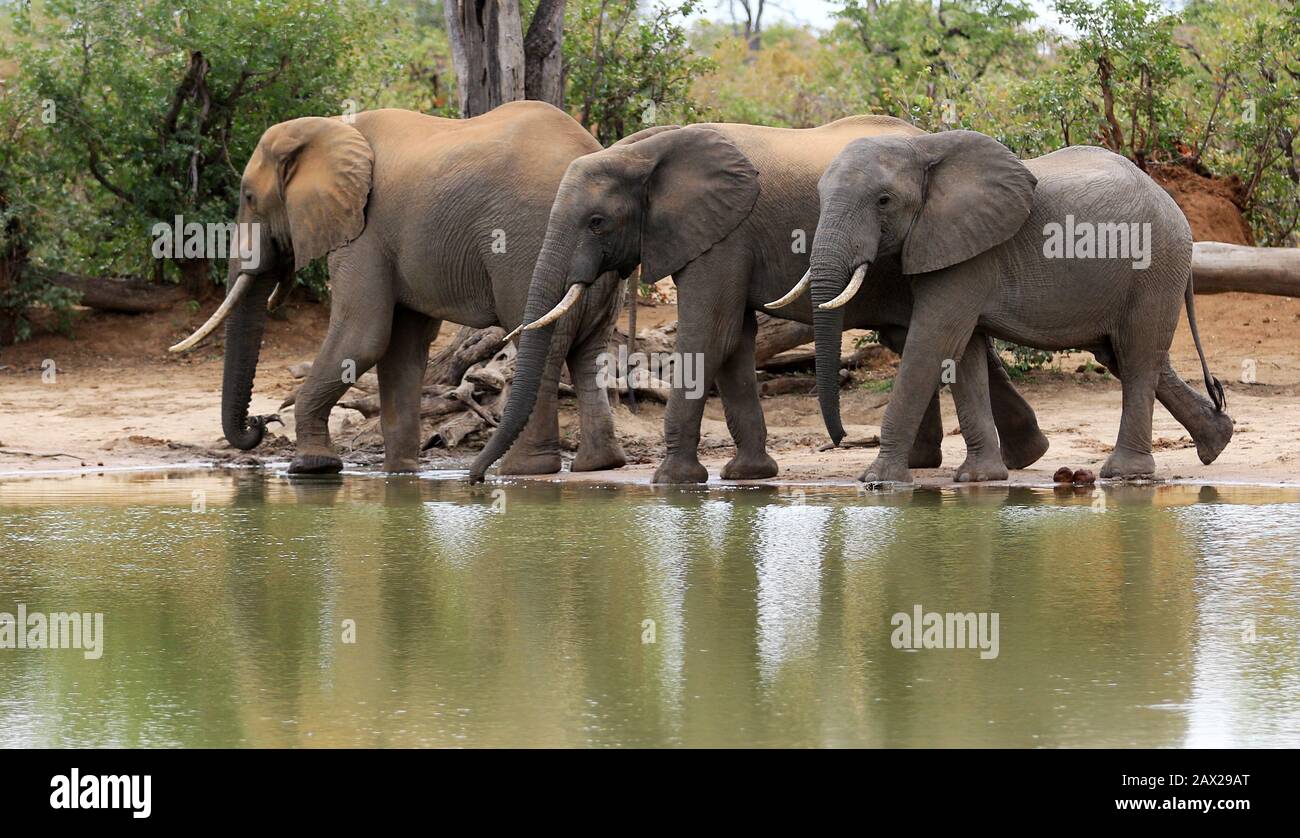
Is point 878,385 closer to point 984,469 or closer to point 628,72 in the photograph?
point 984,469

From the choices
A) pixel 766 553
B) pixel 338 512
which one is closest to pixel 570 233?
pixel 338 512

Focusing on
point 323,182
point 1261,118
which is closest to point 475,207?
point 323,182

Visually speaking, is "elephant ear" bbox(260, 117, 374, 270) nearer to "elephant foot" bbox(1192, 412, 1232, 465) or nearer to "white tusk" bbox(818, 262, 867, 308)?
"white tusk" bbox(818, 262, 867, 308)

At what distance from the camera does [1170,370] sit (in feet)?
37.5

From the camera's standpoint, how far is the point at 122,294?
62.0 feet

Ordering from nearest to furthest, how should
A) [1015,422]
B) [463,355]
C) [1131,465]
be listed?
1. [1131,465]
2. [1015,422]
3. [463,355]

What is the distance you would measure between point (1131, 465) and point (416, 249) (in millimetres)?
4834

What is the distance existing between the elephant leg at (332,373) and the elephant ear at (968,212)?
3667mm

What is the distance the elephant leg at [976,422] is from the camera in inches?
436

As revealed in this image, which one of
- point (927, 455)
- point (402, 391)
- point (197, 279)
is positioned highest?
point (197, 279)

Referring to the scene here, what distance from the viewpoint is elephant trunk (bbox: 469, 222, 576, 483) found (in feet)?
37.3

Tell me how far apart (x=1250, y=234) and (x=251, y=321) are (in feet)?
30.3

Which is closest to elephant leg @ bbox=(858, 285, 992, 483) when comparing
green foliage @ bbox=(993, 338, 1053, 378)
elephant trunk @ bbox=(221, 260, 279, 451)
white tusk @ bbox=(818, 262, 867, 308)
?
white tusk @ bbox=(818, 262, 867, 308)
